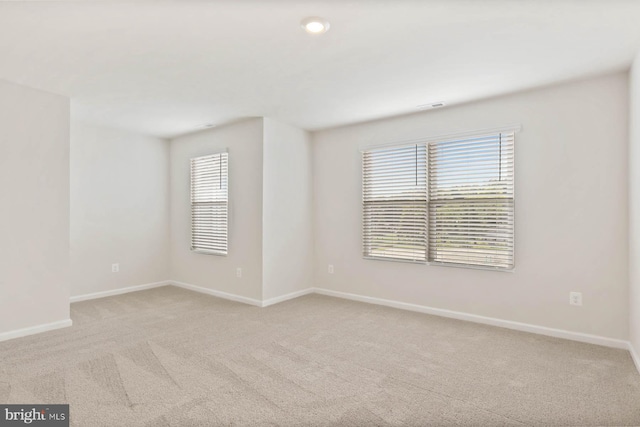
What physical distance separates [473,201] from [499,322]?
4.20ft

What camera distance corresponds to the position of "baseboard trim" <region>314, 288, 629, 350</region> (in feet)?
10.4

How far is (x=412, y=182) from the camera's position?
4.32m

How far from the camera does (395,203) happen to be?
4477 millimetres

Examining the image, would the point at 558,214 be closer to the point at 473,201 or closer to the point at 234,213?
the point at 473,201

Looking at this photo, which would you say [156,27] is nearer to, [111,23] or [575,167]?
[111,23]

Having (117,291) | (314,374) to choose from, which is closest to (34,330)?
(117,291)

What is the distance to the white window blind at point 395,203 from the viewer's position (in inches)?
168

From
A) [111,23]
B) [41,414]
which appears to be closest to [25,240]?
[41,414]

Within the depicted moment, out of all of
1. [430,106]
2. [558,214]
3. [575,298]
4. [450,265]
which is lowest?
[575,298]

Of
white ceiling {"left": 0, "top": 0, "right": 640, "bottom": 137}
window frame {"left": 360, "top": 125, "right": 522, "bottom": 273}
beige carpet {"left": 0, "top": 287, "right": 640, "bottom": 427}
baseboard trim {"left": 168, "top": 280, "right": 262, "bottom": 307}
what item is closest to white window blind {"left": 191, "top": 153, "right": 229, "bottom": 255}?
baseboard trim {"left": 168, "top": 280, "right": 262, "bottom": 307}

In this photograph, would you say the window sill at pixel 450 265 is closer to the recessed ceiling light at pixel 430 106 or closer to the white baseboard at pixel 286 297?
the white baseboard at pixel 286 297

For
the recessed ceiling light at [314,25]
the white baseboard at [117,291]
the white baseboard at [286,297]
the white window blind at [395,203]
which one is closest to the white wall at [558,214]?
the white window blind at [395,203]

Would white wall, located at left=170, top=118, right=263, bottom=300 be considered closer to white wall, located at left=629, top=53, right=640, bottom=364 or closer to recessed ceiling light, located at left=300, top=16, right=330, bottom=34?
recessed ceiling light, located at left=300, top=16, right=330, bottom=34

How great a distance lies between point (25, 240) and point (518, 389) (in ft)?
14.4
